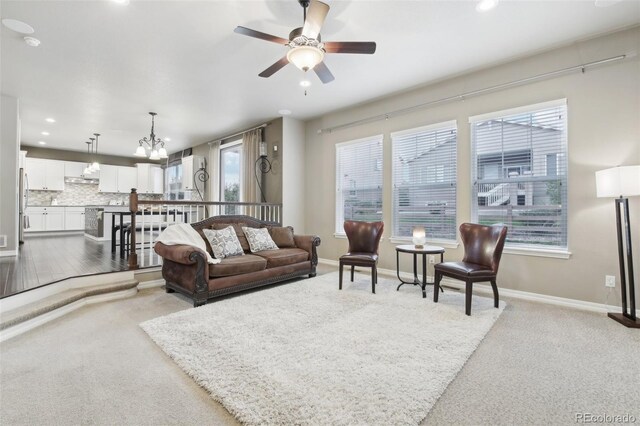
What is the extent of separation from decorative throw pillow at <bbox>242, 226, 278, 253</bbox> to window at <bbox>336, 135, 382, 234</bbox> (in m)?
1.58

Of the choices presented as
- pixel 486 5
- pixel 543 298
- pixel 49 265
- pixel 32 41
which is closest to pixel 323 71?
pixel 486 5

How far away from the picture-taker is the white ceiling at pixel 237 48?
2.73 metres

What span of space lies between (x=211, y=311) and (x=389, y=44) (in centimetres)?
351

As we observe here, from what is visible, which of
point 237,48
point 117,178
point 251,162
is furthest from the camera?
point 117,178

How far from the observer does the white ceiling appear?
8.95ft

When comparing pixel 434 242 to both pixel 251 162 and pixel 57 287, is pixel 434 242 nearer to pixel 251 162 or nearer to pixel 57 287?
pixel 251 162

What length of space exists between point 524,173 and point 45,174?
1178 centimetres

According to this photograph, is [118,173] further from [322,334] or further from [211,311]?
[322,334]

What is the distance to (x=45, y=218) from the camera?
8344 mm

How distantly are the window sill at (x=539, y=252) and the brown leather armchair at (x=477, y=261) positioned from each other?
1.75ft

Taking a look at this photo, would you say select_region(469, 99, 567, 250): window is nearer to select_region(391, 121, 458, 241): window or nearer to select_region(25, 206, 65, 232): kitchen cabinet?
select_region(391, 121, 458, 241): window

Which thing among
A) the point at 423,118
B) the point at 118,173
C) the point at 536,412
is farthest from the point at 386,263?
the point at 118,173

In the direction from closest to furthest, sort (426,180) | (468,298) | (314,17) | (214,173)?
(314,17)
(468,298)
(426,180)
(214,173)

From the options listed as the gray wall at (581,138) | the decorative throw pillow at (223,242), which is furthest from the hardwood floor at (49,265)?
the gray wall at (581,138)
